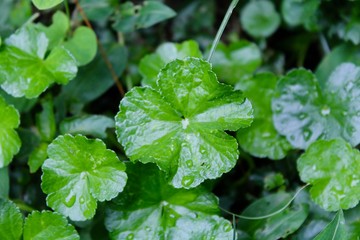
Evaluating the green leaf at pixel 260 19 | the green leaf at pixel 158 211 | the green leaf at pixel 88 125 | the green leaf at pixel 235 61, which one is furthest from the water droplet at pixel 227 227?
the green leaf at pixel 260 19

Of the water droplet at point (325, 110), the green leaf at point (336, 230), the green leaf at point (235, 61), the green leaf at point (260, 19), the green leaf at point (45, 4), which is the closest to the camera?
the green leaf at point (336, 230)

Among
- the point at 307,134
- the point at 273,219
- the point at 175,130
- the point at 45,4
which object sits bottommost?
the point at 273,219

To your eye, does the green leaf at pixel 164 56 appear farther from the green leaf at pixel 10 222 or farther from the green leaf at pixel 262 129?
the green leaf at pixel 10 222

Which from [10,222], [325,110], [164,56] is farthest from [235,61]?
[10,222]

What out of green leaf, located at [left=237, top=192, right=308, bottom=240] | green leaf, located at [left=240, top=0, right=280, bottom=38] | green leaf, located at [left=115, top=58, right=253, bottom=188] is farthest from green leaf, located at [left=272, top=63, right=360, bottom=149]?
green leaf, located at [left=240, top=0, right=280, bottom=38]

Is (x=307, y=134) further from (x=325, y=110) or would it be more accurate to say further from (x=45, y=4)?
(x=45, y=4)

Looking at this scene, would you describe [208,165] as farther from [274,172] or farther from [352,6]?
[352,6]

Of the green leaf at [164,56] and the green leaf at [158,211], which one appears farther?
the green leaf at [164,56]
